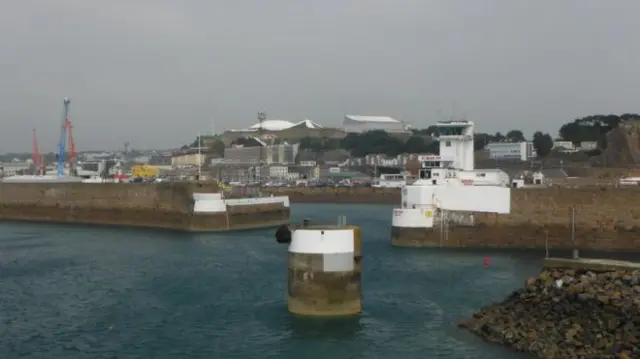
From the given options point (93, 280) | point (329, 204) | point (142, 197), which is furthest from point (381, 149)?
point (93, 280)

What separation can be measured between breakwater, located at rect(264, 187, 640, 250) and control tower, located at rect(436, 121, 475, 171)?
328 centimetres

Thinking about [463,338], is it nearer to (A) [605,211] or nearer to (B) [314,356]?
(B) [314,356]

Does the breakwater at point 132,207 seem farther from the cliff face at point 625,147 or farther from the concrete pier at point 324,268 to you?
the cliff face at point 625,147

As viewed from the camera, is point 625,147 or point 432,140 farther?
point 432,140

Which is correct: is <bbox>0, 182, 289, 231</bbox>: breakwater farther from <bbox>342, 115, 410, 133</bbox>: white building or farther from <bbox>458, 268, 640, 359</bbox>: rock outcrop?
<bbox>342, 115, 410, 133</bbox>: white building

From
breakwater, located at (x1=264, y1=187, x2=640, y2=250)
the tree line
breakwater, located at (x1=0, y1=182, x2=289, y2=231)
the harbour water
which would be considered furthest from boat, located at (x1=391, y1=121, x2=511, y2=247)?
the tree line

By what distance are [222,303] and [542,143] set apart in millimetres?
77954

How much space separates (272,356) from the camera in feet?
44.8

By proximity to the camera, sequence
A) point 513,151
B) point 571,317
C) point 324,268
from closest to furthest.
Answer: point 571,317 → point 324,268 → point 513,151

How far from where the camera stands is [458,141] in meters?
32.5

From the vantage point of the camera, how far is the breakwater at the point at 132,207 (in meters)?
39.4

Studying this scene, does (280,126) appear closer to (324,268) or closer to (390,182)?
(390,182)

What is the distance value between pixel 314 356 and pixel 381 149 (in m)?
103

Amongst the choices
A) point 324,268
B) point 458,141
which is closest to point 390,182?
point 458,141
